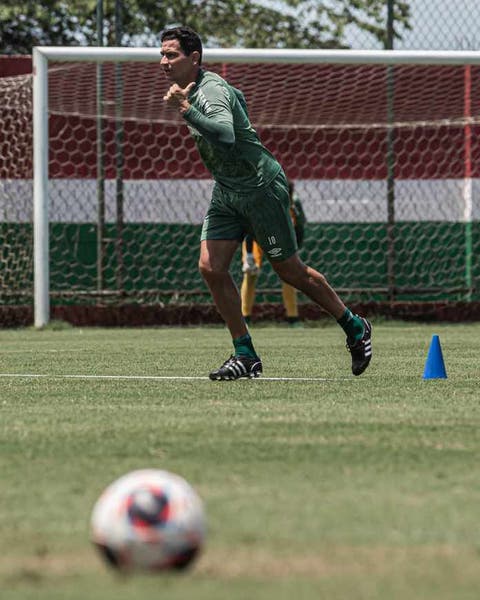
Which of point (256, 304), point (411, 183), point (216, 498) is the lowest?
point (256, 304)

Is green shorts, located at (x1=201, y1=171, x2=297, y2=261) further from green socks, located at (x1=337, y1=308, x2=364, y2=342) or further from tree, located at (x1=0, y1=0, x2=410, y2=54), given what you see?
tree, located at (x1=0, y1=0, x2=410, y2=54)

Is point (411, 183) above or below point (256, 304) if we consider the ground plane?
above

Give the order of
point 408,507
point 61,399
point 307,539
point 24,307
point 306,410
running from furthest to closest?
1. point 24,307
2. point 61,399
3. point 306,410
4. point 408,507
5. point 307,539

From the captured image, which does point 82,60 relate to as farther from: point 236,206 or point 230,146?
point 230,146

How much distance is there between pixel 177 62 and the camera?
783 cm

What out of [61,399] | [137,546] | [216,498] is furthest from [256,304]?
[137,546]

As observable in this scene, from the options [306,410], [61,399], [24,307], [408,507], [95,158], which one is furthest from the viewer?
[95,158]

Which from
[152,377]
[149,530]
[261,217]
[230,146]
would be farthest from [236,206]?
[149,530]

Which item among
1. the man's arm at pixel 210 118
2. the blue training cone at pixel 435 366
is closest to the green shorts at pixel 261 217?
the man's arm at pixel 210 118

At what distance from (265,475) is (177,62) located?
384 cm

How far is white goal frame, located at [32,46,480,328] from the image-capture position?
46.9 ft

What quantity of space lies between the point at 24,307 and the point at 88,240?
1267 mm

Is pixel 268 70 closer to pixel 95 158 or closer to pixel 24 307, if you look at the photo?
pixel 95 158

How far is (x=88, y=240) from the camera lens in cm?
1588
